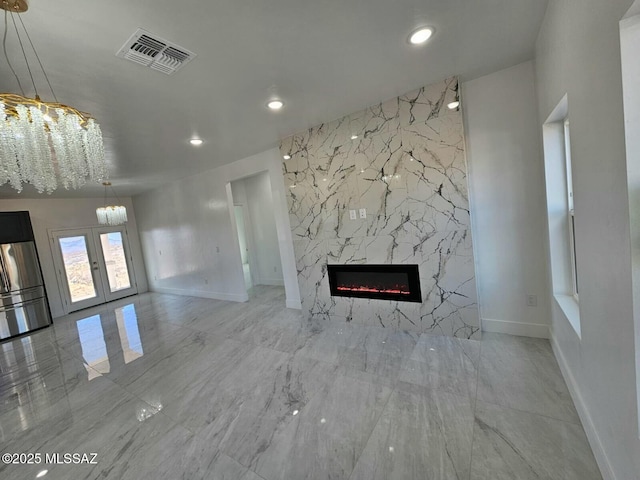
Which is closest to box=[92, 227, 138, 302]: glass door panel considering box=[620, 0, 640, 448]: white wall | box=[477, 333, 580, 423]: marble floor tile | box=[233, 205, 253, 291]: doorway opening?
box=[233, 205, 253, 291]: doorway opening

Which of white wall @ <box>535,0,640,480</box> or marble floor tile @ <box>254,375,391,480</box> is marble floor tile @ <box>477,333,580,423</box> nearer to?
white wall @ <box>535,0,640,480</box>

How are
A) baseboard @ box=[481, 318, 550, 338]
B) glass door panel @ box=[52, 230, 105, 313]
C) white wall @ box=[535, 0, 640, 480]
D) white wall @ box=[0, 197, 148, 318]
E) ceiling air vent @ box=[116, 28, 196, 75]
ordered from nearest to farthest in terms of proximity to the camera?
white wall @ box=[535, 0, 640, 480]
ceiling air vent @ box=[116, 28, 196, 75]
baseboard @ box=[481, 318, 550, 338]
white wall @ box=[0, 197, 148, 318]
glass door panel @ box=[52, 230, 105, 313]

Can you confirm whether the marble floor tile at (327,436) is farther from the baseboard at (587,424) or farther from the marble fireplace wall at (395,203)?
the marble fireplace wall at (395,203)

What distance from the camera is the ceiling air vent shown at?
1573 mm

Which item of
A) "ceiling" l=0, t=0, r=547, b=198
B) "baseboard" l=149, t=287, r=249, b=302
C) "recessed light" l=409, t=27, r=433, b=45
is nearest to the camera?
"ceiling" l=0, t=0, r=547, b=198

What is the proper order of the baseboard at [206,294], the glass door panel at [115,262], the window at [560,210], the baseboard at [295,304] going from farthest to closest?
the glass door panel at [115,262], the baseboard at [206,294], the baseboard at [295,304], the window at [560,210]

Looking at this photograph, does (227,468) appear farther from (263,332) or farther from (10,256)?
(10,256)

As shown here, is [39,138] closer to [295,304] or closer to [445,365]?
[445,365]

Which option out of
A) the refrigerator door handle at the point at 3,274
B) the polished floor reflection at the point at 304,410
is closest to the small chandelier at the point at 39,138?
the polished floor reflection at the point at 304,410

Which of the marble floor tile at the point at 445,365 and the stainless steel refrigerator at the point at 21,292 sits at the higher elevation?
the stainless steel refrigerator at the point at 21,292

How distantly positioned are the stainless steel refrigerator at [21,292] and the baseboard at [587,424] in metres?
8.20

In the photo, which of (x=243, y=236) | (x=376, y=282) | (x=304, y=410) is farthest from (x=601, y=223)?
(x=243, y=236)

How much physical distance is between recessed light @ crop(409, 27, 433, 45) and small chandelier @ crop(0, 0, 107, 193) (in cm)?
219

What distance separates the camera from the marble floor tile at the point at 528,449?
137 centimetres
